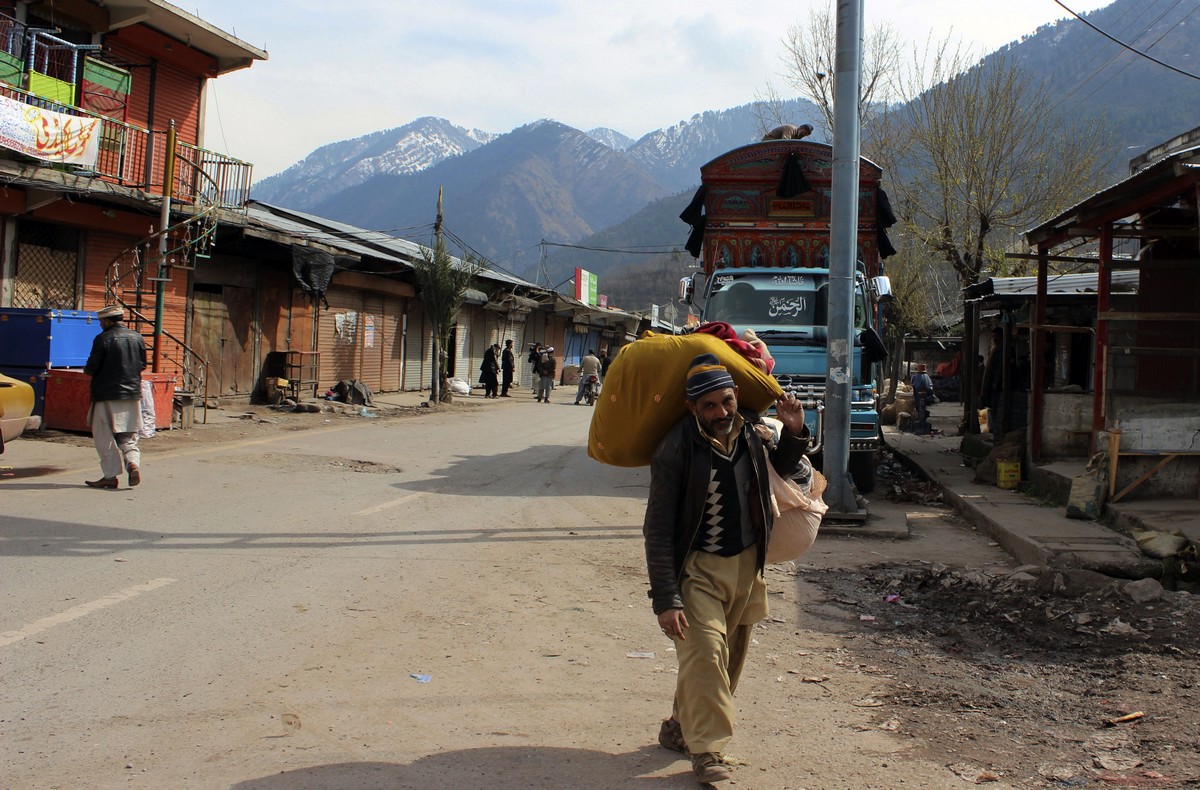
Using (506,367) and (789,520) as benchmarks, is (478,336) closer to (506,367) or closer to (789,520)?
(506,367)

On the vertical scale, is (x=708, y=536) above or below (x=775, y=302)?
below

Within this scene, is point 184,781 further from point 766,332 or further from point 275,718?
point 766,332

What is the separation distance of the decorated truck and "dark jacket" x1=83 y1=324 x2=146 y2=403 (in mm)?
6855

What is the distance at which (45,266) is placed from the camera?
53.8ft

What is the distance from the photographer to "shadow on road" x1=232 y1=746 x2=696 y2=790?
3.49 meters

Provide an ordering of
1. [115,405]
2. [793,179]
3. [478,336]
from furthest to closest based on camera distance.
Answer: [478,336] → [793,179] → [115,405]

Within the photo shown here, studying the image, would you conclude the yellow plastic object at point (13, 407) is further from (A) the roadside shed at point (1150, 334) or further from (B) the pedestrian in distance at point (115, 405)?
(A) the roadside shed at point (1150, 334)

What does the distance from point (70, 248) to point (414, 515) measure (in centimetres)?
1140

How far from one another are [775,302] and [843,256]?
3.00m

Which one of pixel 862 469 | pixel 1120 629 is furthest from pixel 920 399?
pixel 1120 629

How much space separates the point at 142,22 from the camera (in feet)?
60.1

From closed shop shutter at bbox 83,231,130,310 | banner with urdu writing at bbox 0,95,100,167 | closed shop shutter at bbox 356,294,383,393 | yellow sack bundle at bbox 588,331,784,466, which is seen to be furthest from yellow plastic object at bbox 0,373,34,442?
closed shop shutter at bbox 356,294,383,393

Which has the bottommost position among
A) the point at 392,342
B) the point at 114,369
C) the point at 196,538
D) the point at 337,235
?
the point at 196,538

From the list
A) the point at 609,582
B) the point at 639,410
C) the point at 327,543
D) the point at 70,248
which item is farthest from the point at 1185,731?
the point at 70,248
